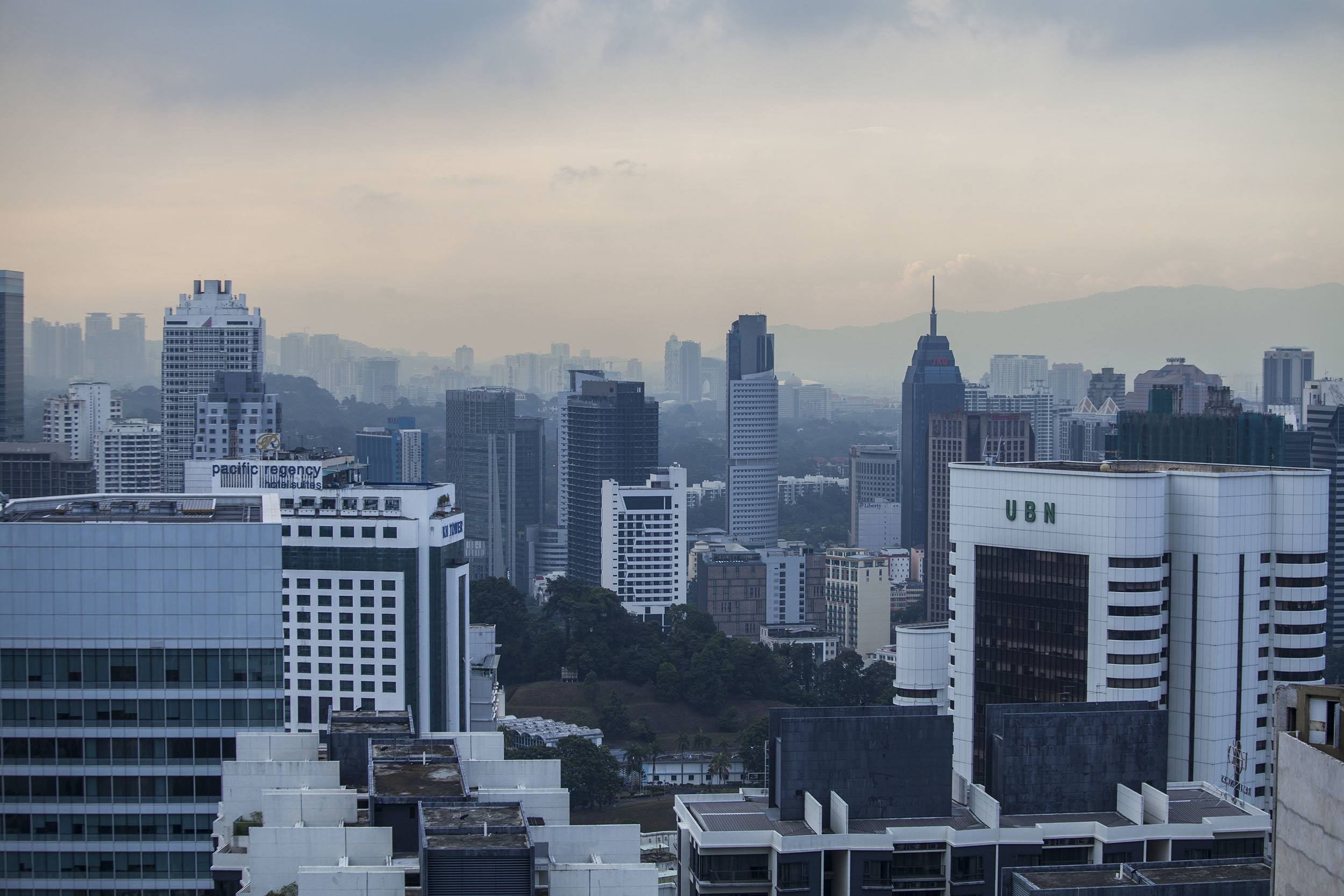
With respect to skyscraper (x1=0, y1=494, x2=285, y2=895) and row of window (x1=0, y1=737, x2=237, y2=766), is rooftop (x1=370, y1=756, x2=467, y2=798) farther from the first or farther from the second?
row of window (x1=0, y1=737, x2=237, y2=766)

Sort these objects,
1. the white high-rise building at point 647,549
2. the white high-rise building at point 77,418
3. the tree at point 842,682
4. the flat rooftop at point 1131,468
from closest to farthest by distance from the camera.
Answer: the flat rooftop at point 1131,468, the tree at point 842,682, the white high-rise building at point 647,549, the white high-rise building at point 77,418

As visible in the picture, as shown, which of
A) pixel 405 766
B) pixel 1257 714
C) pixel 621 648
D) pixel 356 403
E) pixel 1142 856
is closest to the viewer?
pixel 405 766

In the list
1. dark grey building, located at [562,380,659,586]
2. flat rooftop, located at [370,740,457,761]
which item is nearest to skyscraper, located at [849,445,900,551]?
dark grey building, located at [562,380,659,586]

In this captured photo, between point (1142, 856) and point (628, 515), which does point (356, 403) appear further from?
point (1142, 856)

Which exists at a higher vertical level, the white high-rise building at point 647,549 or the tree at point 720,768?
the white high-rise building at point 647,549

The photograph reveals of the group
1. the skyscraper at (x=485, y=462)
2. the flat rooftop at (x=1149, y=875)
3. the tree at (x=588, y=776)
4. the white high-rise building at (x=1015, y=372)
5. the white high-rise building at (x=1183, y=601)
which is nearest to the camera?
the flat rooftop at (x=1149, y=875)

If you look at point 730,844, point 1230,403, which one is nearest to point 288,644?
point 730,844

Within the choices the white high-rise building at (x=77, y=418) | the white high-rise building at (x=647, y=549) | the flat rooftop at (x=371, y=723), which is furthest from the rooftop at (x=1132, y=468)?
the white high-rise building at (x=77, y=418)

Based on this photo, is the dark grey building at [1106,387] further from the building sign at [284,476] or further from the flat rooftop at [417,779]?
the flat rooftop at [417,779]
